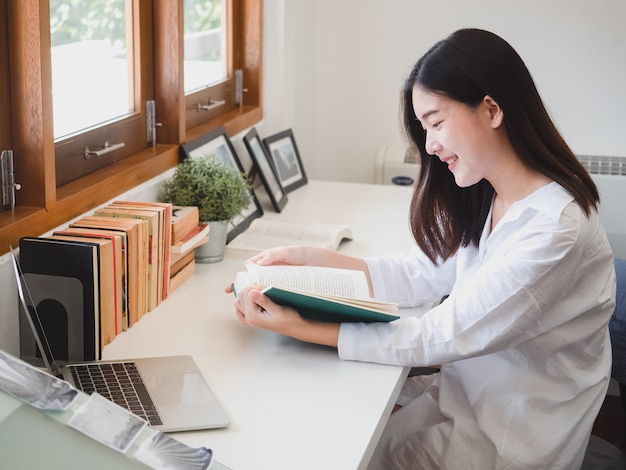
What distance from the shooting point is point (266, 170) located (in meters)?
2.68

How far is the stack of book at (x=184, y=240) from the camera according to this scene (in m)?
1.93

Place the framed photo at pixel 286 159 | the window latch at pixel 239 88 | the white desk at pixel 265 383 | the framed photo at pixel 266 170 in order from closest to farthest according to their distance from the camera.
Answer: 1. the white desk at pixel 265 383
2. the framed photo at pixel 266 170
3. the framed photo at pixel 286 159
4. the window latch at pixel 239 88

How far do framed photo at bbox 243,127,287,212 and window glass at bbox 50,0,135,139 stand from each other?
1.48 ft

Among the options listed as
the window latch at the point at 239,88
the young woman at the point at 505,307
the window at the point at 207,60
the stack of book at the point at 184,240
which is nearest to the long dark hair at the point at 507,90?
the young woman at the point at 505,307

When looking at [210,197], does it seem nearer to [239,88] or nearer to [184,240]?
[184,240]

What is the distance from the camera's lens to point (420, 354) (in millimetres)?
1559

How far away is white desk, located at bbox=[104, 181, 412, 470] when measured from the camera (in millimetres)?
1291

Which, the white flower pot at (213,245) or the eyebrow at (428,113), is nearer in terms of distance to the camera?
the eyebrow at (428,113)

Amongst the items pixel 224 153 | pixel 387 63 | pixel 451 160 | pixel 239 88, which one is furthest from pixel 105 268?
pixel 387 63

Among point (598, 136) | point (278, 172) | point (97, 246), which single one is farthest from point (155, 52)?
point (598, 136)

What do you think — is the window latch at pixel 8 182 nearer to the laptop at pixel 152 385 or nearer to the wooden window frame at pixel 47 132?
the wooden window frame at pixel 47 132

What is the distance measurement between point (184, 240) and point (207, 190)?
0.21 m

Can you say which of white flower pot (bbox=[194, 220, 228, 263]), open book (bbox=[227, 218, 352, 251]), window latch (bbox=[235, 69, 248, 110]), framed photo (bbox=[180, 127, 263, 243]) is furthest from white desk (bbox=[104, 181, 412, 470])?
window latch (bbox=[235, 69, 248, 110])

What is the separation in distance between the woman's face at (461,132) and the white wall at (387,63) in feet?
4.85
